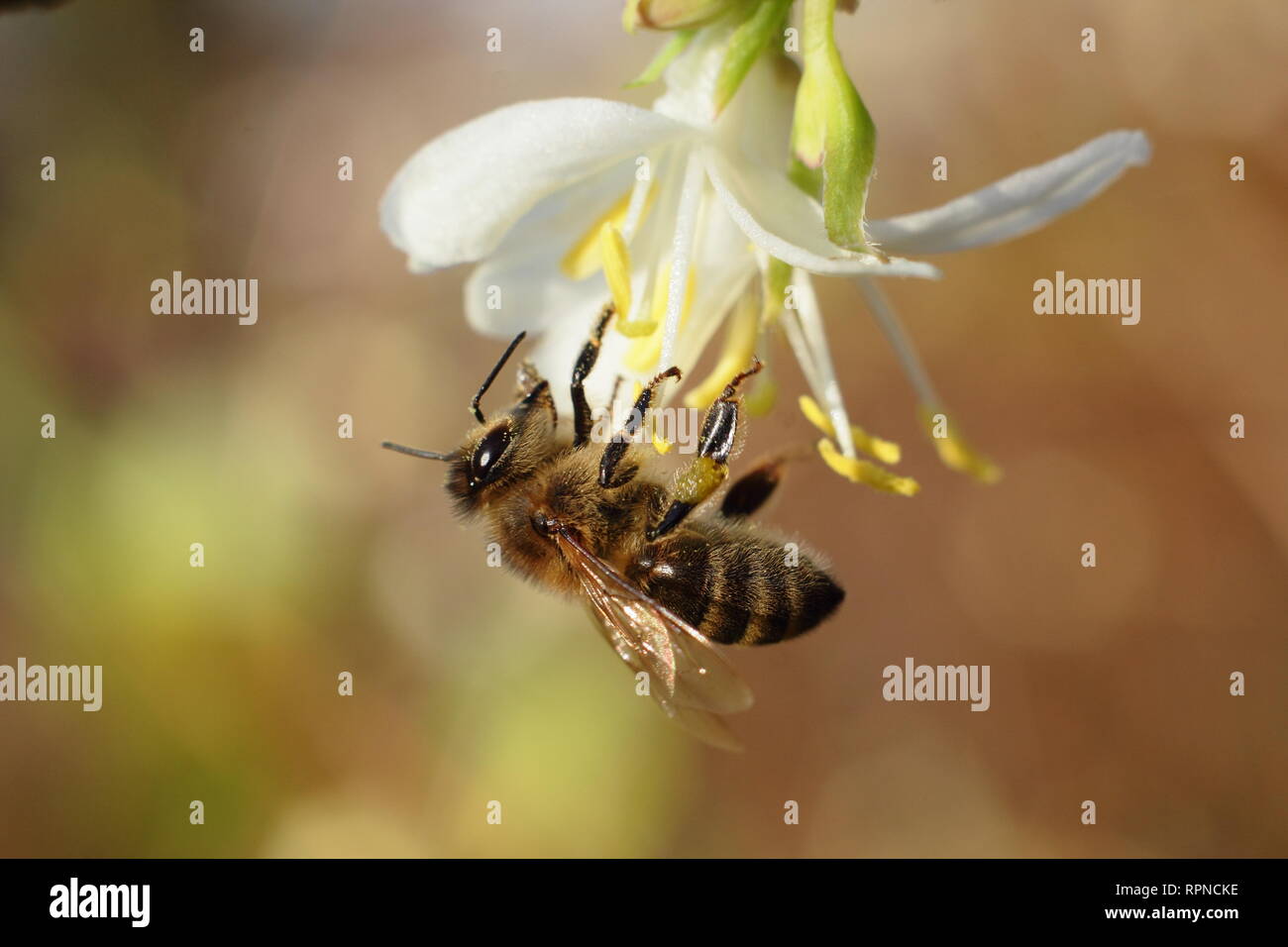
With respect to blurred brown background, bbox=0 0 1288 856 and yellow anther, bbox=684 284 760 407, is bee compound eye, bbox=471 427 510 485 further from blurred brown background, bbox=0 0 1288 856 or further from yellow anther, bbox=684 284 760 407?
blurred brown background, bbox=0 0 1288 856

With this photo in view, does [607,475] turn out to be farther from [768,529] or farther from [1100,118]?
[1100,118]

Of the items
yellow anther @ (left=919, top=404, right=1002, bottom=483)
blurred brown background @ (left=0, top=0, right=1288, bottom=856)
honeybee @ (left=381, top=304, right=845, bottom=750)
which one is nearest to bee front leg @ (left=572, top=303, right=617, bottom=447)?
honeybee @ (left=381, top=304, right=845, bottom=750)

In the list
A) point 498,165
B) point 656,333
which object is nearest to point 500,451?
point 656,333

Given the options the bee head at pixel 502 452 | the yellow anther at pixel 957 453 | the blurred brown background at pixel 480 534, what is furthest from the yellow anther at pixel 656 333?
the blurred brown background at pixel 480 534
